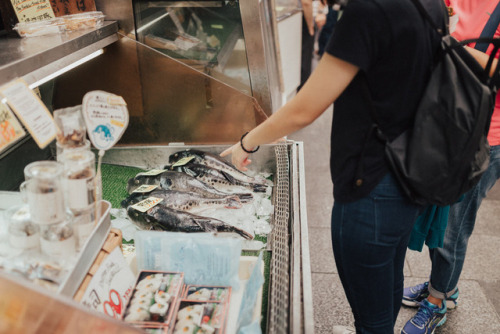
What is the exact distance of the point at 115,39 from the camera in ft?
8.29

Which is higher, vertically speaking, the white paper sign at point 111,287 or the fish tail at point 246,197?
the white paper sign at point 111,287

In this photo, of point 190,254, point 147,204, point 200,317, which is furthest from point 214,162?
point 200,317

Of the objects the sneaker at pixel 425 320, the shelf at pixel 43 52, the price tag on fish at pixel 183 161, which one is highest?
the shelf at pixel 43 52

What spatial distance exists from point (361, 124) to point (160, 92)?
1646mm

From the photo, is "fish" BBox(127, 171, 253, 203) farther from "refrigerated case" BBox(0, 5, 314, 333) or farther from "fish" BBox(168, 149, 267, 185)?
"refrigerated case" BBox(0, 5, 314, 333)

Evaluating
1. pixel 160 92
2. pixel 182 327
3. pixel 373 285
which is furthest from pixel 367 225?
pixel 160 92

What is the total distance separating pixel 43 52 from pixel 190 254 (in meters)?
0.97

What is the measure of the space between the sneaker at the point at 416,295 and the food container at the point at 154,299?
198 centimetres

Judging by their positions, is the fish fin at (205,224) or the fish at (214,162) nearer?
the fish fin at (205,224)

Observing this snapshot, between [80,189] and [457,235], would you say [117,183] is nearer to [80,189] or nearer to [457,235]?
[80,189]

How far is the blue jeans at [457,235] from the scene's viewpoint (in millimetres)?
2256

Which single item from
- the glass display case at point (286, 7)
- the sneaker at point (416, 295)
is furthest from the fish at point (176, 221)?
the glass display case at point (286, 7)

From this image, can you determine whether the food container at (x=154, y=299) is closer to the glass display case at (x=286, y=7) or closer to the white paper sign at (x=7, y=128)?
the white paper sign at (x=7, y=128)

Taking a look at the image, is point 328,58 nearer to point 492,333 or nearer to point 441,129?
point 441,129
